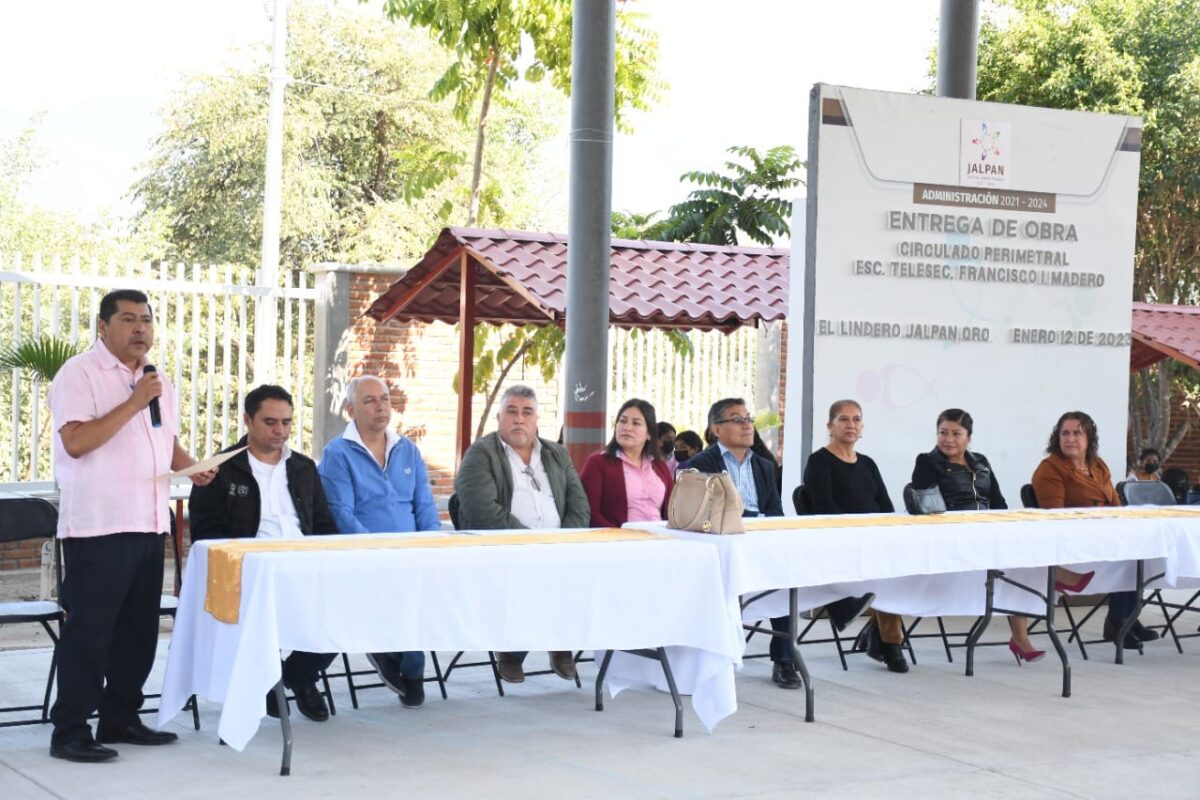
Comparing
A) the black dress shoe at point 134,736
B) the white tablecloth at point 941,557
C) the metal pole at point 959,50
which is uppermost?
the metal pole at point 959,50

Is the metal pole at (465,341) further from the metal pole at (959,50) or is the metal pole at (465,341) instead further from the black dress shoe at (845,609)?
the metal pole at (959,50)

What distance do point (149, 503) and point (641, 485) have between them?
266 centimetres

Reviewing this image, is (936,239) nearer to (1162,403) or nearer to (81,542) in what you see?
(81,542)

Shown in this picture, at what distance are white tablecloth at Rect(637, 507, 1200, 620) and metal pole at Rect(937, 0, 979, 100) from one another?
11.9 feet

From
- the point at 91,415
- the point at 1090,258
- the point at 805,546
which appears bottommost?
the point at 805,546

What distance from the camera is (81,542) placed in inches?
226

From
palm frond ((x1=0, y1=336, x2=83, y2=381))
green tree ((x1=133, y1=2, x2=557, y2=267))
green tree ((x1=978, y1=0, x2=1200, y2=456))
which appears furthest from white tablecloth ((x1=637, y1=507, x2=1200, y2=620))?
green tree ((x1=133, y1=2, x2=557, y2=267))

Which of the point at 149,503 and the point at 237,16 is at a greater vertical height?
the point at 237,16

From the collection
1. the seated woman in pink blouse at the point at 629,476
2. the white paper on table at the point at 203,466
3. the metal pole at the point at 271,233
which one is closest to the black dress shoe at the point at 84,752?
the white paper on table at the point at 203,466

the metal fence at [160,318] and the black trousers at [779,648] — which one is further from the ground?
the metal fence at [160,318]

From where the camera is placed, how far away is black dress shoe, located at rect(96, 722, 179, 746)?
19.6 ft

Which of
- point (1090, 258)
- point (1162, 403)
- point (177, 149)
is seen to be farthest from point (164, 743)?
point (177, 149)

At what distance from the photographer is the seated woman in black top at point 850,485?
8.15 m

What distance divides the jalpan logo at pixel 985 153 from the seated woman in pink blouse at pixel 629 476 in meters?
3.23
